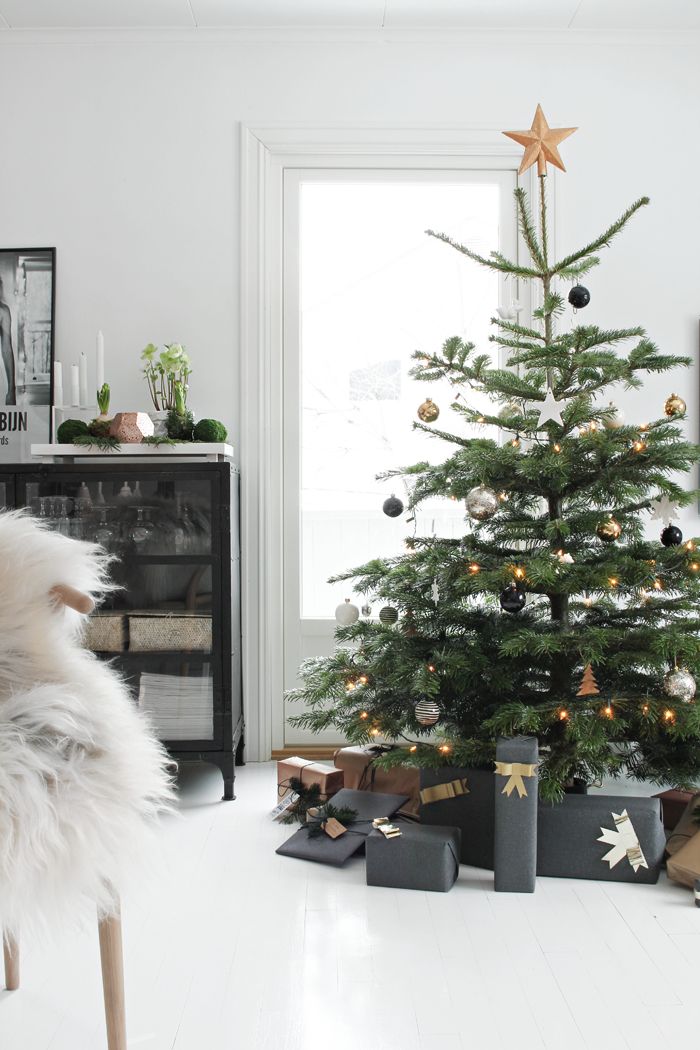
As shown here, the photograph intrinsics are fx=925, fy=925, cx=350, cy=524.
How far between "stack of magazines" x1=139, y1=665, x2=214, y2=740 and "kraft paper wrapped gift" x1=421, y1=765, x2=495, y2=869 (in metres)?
0.78

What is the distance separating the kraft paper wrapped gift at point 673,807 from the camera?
249cm

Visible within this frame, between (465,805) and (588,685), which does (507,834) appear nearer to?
(465,805)

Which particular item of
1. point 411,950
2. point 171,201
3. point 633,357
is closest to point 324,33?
point 171,201

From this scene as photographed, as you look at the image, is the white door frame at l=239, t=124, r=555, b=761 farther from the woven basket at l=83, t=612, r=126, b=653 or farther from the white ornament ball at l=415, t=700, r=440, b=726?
the white ornament ball at l=415, t=700, r=440, b=726

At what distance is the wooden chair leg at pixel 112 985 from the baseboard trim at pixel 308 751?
1.83 m

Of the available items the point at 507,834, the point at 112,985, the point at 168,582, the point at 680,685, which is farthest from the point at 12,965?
the point at 680,685

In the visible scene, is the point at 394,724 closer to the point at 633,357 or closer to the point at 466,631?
the point at 466,631

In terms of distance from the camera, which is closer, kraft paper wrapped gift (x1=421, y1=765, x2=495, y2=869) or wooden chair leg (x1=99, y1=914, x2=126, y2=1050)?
wooden chair leg (x1=99, y1=914, x2=126, y2=1050)

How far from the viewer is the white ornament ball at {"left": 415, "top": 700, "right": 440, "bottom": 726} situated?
2359 millimetres

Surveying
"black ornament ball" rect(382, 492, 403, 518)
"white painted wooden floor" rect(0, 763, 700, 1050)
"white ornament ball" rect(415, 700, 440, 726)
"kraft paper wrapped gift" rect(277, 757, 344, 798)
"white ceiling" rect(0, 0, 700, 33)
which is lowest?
"white painted wooden floor" rect(0, 763, 700, 1050)

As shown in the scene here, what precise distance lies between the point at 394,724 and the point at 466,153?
Answer: 6.61ft

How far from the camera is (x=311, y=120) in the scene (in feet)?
10.6

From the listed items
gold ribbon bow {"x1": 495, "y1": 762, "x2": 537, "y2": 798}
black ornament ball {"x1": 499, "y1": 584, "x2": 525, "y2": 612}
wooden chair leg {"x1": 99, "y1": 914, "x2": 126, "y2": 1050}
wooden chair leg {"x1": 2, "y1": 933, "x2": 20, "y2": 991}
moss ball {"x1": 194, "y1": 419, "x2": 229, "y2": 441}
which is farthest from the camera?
moss ball {"x1": 194, "y1": 419, "x2": 229, "y2": 441}

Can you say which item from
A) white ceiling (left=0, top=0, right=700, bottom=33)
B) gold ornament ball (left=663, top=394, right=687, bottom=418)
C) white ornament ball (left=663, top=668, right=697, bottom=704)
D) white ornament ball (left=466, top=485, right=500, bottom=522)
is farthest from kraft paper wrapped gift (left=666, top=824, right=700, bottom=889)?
white ceiling (left=0, top=0, right=700, bottom=33)
